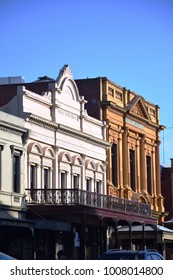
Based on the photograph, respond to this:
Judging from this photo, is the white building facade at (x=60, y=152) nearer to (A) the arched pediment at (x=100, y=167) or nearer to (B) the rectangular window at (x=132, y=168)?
(A) the arched pediment at (x=100, y=167)

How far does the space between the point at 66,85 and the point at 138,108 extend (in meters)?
12.4

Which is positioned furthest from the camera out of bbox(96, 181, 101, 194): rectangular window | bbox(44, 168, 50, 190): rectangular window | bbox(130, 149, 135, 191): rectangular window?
bbox(130, 149, 135, 191): rectangular window

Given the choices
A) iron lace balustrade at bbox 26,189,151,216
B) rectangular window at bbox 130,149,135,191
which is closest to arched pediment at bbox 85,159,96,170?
iron lace balustrade at bbox 26,189,151,216

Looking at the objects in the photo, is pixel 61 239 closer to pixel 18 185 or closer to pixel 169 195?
pixel 18 185

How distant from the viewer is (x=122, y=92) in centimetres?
5222

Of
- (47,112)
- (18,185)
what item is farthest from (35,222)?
(47,112)

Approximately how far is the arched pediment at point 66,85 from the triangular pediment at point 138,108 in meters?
8.56

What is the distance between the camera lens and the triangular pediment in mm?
52694

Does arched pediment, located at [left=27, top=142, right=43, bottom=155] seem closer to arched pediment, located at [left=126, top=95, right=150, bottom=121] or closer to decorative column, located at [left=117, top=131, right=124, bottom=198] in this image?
decorative column, located at [left=117, top=131, right=124, bottom=198]

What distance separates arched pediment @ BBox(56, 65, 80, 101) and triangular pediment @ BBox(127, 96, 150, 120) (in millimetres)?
8560

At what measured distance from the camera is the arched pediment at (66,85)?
42500mm

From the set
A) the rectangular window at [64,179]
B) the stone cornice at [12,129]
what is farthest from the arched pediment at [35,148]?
the rectangular window at [64,179]
